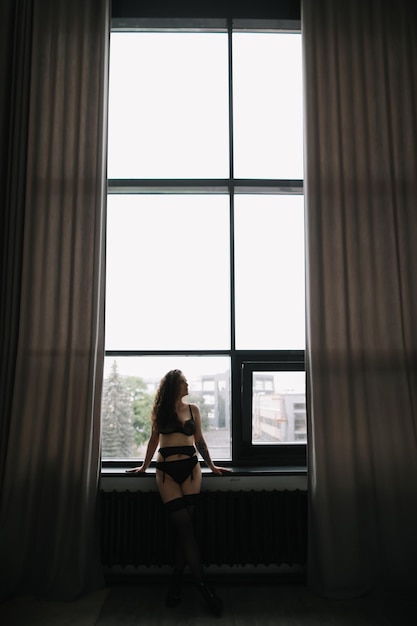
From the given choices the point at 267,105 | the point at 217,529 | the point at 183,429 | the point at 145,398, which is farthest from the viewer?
the point at 267,105

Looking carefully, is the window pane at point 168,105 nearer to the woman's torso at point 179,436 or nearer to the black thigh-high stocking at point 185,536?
the woman's torso at point 179,436

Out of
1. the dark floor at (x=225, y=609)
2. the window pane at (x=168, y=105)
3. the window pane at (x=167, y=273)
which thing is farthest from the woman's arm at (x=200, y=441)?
the window pane at (x=168, y=105)

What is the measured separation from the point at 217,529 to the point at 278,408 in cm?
91

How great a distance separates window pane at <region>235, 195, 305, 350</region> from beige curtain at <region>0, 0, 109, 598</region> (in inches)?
40.1

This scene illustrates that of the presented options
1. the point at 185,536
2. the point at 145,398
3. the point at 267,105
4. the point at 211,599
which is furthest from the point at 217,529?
the point at 267,105

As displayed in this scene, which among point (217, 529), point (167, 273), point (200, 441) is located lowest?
point (217, 529)

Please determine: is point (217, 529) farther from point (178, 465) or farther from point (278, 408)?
point (278, 408)

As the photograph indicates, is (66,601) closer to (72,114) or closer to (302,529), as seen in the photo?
(302,529)

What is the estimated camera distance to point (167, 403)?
2947 mm

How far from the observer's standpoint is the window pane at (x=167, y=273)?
3.49 meters

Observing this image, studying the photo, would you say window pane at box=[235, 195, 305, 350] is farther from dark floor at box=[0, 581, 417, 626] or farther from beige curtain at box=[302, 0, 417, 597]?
dark floor at box=[0, 581, 417, 626]

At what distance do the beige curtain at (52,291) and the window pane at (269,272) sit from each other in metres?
1.02

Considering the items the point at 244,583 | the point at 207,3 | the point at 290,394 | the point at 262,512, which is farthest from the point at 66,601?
the point at 207,3

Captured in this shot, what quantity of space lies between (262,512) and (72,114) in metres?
2.98
